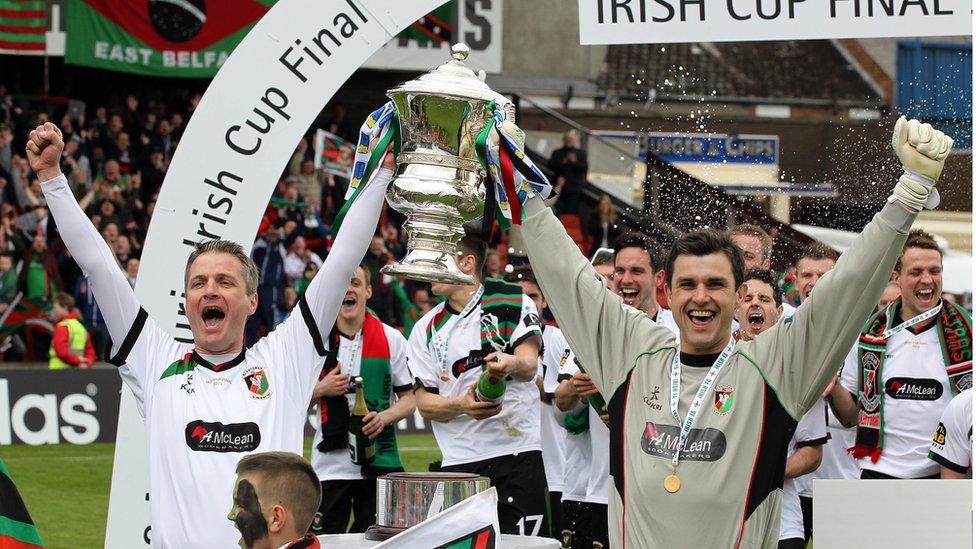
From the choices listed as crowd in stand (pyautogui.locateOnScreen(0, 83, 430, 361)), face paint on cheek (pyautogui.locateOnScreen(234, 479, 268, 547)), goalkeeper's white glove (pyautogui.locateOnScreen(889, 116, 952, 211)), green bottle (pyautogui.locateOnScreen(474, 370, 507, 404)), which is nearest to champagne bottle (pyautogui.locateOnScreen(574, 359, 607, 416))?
green bottle (pyautogui.locateOnScreen(474, 370, 507, 404))

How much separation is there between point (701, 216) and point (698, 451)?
23.7 ft

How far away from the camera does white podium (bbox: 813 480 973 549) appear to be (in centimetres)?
400

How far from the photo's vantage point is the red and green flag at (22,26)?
19812mm

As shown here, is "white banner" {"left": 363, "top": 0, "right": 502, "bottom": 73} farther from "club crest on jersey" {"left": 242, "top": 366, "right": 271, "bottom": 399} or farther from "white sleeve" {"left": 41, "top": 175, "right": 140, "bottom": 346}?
"club crest on jersey" {"left": 242, "top": 366, "right": 271, "bottom": 399}

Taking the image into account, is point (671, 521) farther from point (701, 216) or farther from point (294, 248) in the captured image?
point (294, 248)

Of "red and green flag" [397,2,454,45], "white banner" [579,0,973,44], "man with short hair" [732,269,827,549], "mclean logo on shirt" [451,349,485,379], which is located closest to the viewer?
"white banner" [579,0,973,44]

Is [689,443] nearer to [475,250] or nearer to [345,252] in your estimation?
[345,252]

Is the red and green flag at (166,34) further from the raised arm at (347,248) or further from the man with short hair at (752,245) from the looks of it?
the raised arm at (347,248)

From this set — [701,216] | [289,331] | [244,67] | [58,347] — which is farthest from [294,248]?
[289,331]

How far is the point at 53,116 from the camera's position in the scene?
21453 mm

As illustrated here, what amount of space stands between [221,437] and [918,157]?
2228 mm

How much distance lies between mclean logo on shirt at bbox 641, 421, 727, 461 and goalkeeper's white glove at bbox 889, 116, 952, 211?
813mm

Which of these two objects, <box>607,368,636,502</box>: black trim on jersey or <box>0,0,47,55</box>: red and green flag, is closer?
<box>607,368,636,502</box>: black trim on jersey

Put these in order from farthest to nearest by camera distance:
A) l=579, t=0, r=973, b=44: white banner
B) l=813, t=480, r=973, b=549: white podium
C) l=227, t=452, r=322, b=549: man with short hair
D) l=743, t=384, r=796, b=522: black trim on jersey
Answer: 1. l=579, t=0, r=973, b=44: white banner
2. l=743, t=384, r=796, b=522: black trim on jersey
3. l=813, t=480, r=973, b=549: white podium
4. l=227, t=452, r=322, b=549: man with short hair
